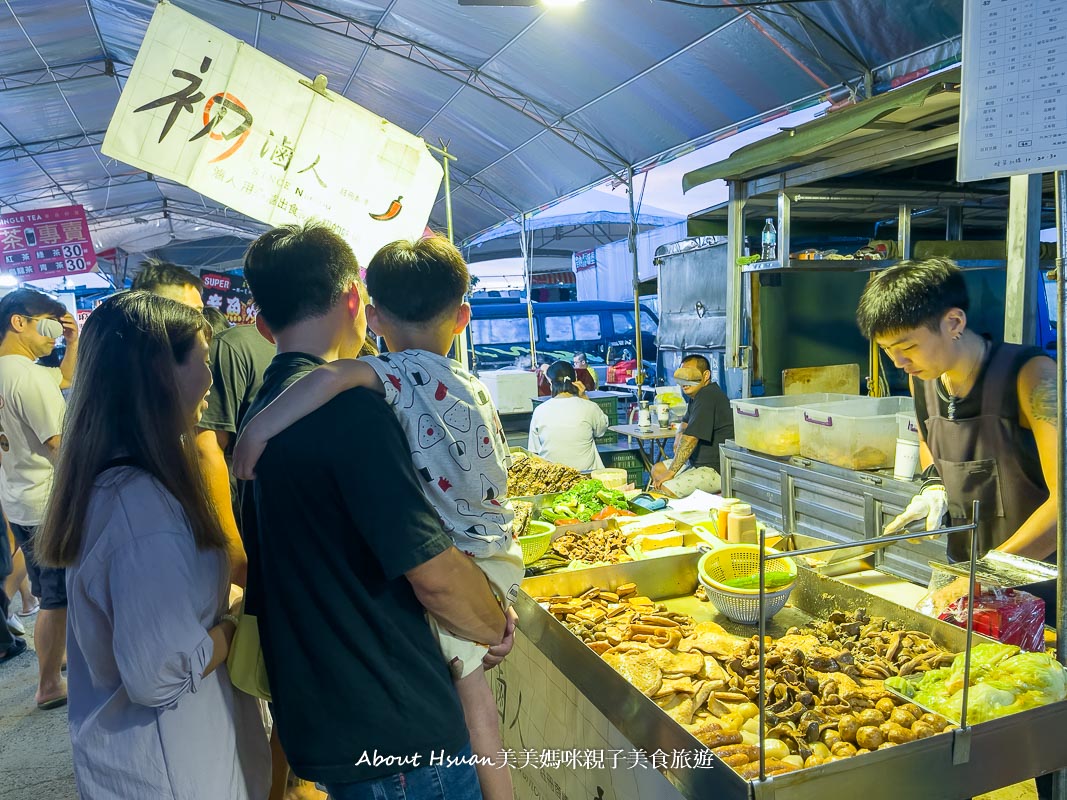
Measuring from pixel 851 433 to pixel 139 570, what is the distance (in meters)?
3.57

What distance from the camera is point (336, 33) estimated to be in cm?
811

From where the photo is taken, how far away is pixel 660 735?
1.54 metres

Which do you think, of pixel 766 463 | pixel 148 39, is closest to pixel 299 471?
pixel 148 39

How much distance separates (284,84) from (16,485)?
264 cm

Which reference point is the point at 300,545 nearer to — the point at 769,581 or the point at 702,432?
the point at 769,581

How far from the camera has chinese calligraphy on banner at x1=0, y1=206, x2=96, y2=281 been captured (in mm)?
14297

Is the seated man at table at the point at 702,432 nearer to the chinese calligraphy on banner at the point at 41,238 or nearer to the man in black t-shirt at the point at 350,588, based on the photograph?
the man in black t-shirt at the point at 350,588

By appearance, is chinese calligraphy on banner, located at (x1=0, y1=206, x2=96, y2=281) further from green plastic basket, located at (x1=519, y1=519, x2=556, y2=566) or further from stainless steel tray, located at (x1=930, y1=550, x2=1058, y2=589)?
stainless steel tray, located at (x1=930, y1=550, x2=1058, y2=589)

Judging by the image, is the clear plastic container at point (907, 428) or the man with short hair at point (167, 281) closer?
the man with short hair at point (167, 281)

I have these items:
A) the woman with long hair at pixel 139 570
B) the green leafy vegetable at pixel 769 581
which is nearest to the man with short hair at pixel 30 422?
the woman with long hair at pixel 139 570

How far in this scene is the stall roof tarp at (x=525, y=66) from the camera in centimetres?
551

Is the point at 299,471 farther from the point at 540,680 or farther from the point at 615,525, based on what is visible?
the point at 615,525

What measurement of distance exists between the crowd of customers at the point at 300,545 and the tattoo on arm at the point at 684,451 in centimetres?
398

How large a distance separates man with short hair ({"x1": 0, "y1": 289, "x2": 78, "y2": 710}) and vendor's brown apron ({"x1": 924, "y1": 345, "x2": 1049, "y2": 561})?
400cm
